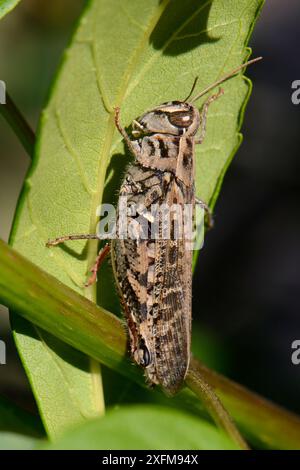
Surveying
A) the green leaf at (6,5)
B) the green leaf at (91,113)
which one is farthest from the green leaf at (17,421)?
the green leaf at (6,5)

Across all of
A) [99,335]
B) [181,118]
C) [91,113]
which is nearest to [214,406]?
[99,335]

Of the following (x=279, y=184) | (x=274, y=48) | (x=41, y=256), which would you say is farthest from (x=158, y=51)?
(x=274, y=48)

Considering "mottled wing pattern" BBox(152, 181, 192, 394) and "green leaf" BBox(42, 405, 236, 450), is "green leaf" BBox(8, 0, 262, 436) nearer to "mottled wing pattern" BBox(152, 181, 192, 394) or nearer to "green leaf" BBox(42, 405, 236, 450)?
"mottled wing pattern" BBox(152, 181, 192, 394)

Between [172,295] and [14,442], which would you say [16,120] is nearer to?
[14,442]

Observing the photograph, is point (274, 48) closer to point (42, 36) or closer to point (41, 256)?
point (42, 36)

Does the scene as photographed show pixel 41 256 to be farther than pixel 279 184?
No

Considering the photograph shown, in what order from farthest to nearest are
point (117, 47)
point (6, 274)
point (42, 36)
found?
point (42, 36) < point (117, 47) < point (6, 274)

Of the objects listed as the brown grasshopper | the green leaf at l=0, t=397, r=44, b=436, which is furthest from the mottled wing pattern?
the green leaf at l=0, t=397, r=44, b=436

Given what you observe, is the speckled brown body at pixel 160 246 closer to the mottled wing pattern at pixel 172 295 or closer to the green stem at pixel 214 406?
the mottled wing pattern at pixel 172 295
